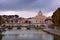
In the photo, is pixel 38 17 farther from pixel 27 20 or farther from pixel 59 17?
pixel 59 17

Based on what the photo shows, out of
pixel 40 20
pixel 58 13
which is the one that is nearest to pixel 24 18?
pixel 40 20

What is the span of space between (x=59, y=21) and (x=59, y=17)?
0.99m

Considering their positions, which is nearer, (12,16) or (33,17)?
(33,17)

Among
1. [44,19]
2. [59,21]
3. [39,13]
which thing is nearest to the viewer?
[59,21]

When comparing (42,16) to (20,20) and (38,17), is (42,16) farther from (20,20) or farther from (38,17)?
(20,20)

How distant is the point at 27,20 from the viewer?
178375mm

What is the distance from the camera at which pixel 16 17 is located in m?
186

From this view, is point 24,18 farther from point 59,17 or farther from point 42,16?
point 59,17

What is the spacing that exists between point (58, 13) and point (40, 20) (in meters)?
109

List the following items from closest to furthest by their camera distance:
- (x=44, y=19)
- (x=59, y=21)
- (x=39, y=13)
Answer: (x=59, y=21), (x=44, y=19), (x=39, y=13)

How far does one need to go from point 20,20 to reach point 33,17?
10942 millimetres

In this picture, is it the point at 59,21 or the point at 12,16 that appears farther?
the point at 12,16

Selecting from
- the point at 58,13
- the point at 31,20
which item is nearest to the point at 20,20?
the point at 31,20

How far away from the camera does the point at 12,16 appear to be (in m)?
190
